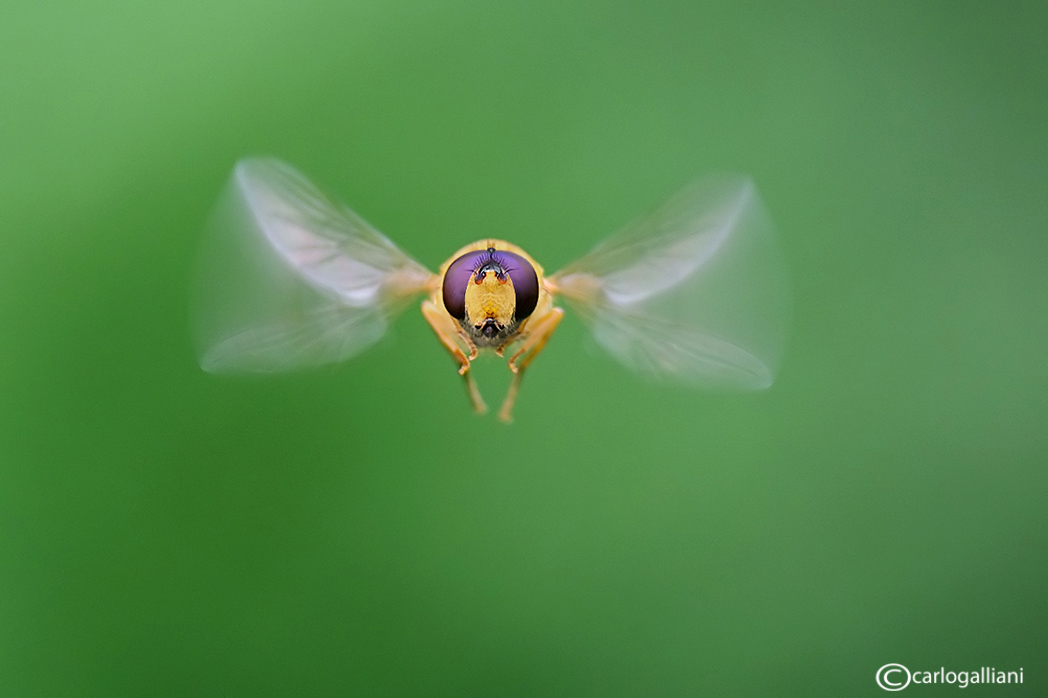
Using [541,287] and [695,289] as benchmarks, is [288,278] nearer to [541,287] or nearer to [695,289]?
[541,287]

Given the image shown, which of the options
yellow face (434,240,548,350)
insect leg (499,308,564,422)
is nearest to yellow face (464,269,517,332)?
yellow face (434,240,548,350)

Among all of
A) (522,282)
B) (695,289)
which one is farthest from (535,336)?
(695,289)

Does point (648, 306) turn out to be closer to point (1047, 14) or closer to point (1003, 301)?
point (1003, 301)

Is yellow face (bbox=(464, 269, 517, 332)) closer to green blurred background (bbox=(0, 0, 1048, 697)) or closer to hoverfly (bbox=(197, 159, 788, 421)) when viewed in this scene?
hoverfly (bbox=(197, 159, 788, 421))

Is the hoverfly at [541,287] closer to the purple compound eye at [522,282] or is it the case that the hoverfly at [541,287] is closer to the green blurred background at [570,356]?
the purple compound eye at [522,282]

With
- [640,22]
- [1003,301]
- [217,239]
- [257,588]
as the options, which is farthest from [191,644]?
[1003,301]

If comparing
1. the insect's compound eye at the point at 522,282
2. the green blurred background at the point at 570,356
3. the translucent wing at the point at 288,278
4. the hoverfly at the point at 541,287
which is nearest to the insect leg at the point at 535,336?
the hoverfly at the point at 541,287
